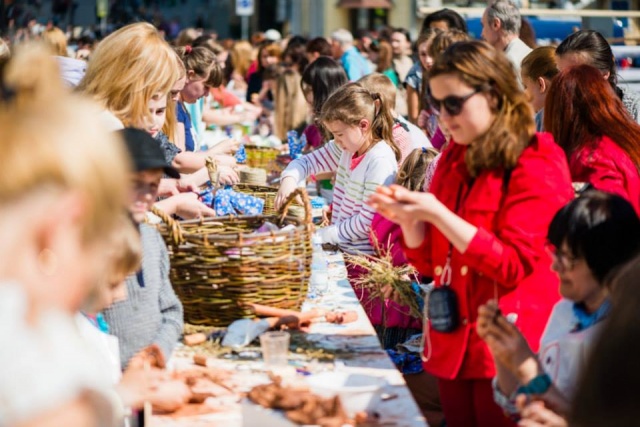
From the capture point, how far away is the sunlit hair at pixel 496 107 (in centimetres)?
264

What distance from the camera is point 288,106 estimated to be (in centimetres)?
924

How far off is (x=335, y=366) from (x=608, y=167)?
167 cm

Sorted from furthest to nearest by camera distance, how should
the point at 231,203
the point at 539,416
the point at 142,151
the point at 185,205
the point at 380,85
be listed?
the point at 380,85, the point at 231,203, the point at 185,205, the point at 142,151, the point at 539,416

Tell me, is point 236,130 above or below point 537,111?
below

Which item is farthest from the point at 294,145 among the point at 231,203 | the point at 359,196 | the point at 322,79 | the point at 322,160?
the point at 231,203

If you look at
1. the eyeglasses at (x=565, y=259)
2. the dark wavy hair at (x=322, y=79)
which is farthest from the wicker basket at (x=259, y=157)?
the eyeglasses at (x=565, y=259)

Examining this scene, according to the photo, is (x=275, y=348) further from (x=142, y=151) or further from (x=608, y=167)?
(x=608, y=167)

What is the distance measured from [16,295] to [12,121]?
249mm

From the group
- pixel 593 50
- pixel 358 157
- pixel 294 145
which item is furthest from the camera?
pixel 294 145

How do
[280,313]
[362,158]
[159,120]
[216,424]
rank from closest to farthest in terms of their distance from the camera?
1. [216,424]
2. [280,313]
3. [159,120]
4. [362,158]

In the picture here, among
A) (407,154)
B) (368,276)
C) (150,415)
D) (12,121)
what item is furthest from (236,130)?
(12,121)

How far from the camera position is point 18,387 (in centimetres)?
136

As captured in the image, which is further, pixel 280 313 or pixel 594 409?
pixel 280 313

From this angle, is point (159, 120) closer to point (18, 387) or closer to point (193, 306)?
point (193, 306)
